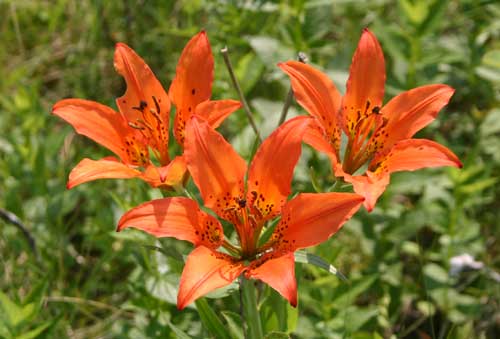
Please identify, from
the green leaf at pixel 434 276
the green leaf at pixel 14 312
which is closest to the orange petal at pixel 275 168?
the green leaf at pixel 14 312

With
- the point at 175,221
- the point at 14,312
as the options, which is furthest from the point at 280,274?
the point at 14,312

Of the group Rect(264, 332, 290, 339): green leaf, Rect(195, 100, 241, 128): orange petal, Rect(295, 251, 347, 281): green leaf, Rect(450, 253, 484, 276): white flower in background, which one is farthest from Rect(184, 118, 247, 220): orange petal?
Rect(450, 253, 484, 276): white flower in background

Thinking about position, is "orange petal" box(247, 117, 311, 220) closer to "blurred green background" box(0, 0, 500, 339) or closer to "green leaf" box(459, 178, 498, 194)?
"blurred green background" box(0, 0, 500, 339)

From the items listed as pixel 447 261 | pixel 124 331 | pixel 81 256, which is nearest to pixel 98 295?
pixel 81 256

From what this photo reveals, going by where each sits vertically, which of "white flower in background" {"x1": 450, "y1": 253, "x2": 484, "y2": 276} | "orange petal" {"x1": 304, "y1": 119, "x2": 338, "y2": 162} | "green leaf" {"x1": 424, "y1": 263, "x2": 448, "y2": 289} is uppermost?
"orange petal" {"x1": 304, "y1": 119, "x2": 338, "y2": 162}

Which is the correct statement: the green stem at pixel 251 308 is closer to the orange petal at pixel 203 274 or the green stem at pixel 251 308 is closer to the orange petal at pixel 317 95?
the orange petal at pixel 203 274

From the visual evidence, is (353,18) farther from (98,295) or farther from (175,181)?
(175,181)
